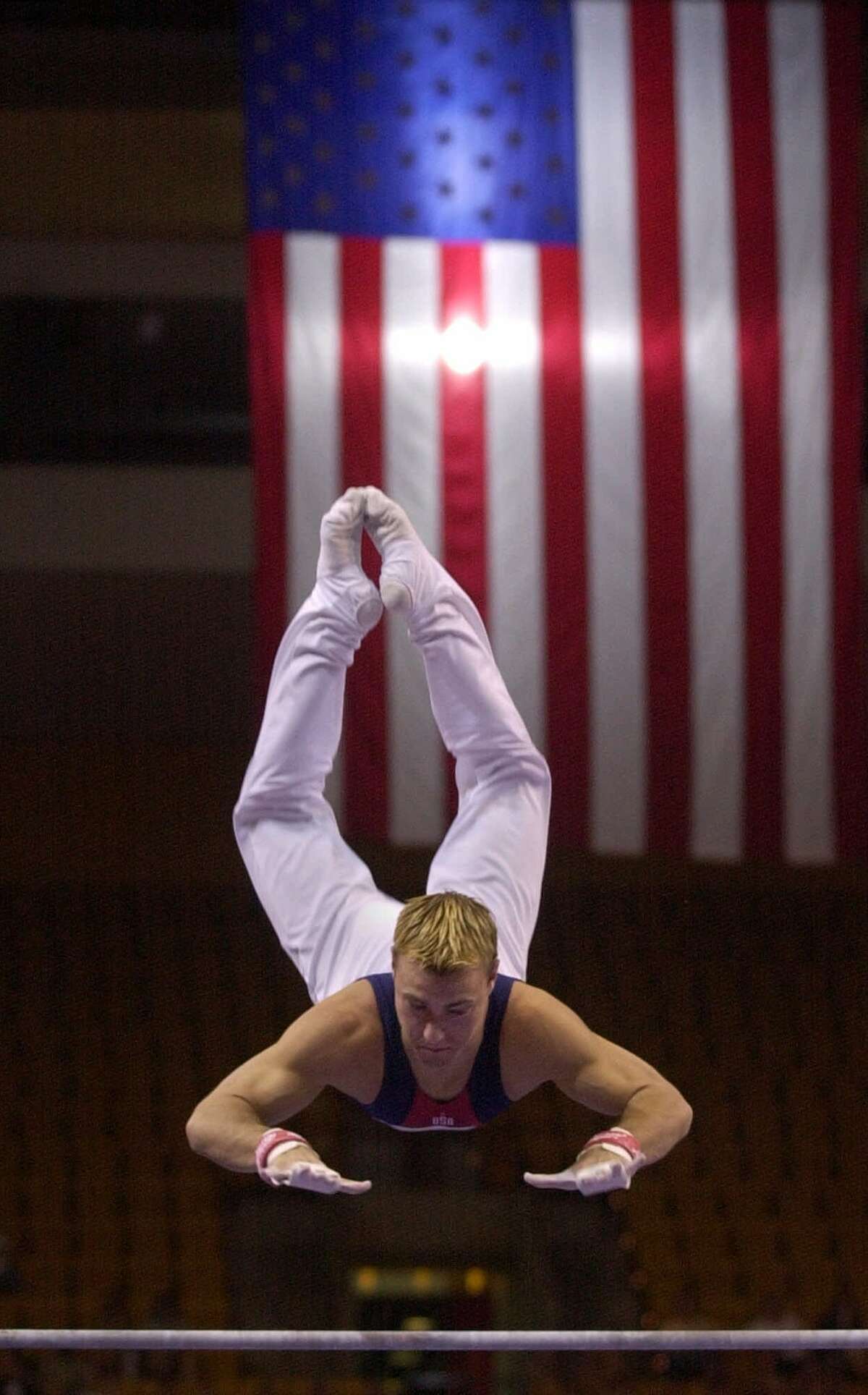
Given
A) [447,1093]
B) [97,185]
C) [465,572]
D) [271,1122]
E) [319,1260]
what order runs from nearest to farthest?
1. [271,1122]
2. [447,1093]
3. [465,572]
4. [97,185]
5. [319,1260]

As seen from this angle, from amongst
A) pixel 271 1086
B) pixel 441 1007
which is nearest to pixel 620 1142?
pixel 441 1007

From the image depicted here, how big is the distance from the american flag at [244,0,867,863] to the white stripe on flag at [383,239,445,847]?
1 cm

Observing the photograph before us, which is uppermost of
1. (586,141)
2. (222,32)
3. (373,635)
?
(222,32)

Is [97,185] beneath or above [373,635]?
above

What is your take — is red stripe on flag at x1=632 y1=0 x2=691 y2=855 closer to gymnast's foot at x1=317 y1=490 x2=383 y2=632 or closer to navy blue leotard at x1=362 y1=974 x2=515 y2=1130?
gymnast's foot at x1=317 y1=490 x2=383 y2=632

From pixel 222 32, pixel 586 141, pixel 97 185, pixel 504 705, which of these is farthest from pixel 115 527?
pixel 504 705

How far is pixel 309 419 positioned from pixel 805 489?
5.88ft

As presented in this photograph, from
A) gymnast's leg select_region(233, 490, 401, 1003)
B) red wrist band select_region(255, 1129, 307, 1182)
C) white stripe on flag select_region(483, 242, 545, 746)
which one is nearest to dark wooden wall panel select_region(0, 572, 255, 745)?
white stripe on flag select_region(483, 242, 545, 746)

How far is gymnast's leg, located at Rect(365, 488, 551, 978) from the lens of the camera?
414 centimetres

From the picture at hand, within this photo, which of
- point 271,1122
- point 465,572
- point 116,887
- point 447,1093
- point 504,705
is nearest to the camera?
point 271,1122

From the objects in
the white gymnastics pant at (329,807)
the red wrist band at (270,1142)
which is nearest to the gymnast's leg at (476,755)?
the white gymnastics pant at (329,807)

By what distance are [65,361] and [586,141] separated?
324cm

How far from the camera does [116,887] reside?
9.59 m

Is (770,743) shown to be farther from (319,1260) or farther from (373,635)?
(319,1260)
